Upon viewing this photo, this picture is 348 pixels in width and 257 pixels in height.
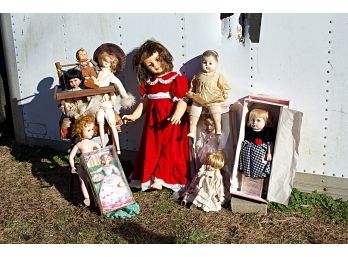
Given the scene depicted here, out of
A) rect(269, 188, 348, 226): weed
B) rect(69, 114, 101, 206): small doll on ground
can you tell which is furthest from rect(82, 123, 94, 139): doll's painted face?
rect(269, 188, 348, 226): weed

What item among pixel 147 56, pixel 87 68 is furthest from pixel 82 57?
pixel 147 56

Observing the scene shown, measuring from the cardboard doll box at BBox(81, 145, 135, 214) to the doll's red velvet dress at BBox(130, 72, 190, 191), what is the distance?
422 millimetres

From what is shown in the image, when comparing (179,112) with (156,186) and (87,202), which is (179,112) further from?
(87,202)

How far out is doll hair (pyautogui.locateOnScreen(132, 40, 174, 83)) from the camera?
5051 millimetres

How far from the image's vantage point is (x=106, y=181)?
4.88m

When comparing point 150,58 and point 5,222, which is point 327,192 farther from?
point 5,222

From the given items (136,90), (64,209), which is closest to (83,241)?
(64,209)

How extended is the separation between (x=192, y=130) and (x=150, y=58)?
867mm

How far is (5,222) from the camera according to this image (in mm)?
4879

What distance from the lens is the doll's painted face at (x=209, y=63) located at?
4.90 meters

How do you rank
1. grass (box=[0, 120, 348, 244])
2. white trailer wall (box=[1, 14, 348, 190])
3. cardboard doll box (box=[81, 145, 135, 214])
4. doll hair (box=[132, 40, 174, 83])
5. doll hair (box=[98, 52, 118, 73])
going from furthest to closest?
1. doll hair (box=[98, 52, 118, 73])
2. doll hair (box=[132, 40, 174, 83])
3. cardboard doll box (box=[81, 145, 135, 214])
4. white trailer wall (box=[1, 14, 348, 190])
5. grass (box=[0, 120, 348, 244])

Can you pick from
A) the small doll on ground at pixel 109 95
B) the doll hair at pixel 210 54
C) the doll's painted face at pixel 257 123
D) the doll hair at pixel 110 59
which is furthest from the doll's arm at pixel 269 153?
the doll hair at pixel 110 59

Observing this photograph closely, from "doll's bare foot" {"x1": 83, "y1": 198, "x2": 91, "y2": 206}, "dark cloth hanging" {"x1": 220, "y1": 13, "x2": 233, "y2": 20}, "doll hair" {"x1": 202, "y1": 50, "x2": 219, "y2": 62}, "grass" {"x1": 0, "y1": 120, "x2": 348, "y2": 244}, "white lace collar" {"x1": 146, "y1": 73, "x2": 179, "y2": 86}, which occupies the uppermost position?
"dark cloth hanging" {"x1": 220, "y1": 13, "x2": 233, "y2": 20}

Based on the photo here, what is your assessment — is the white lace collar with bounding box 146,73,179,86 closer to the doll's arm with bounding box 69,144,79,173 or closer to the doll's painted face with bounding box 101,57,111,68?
the doll's painted face with bounding box 101,57,111,68
